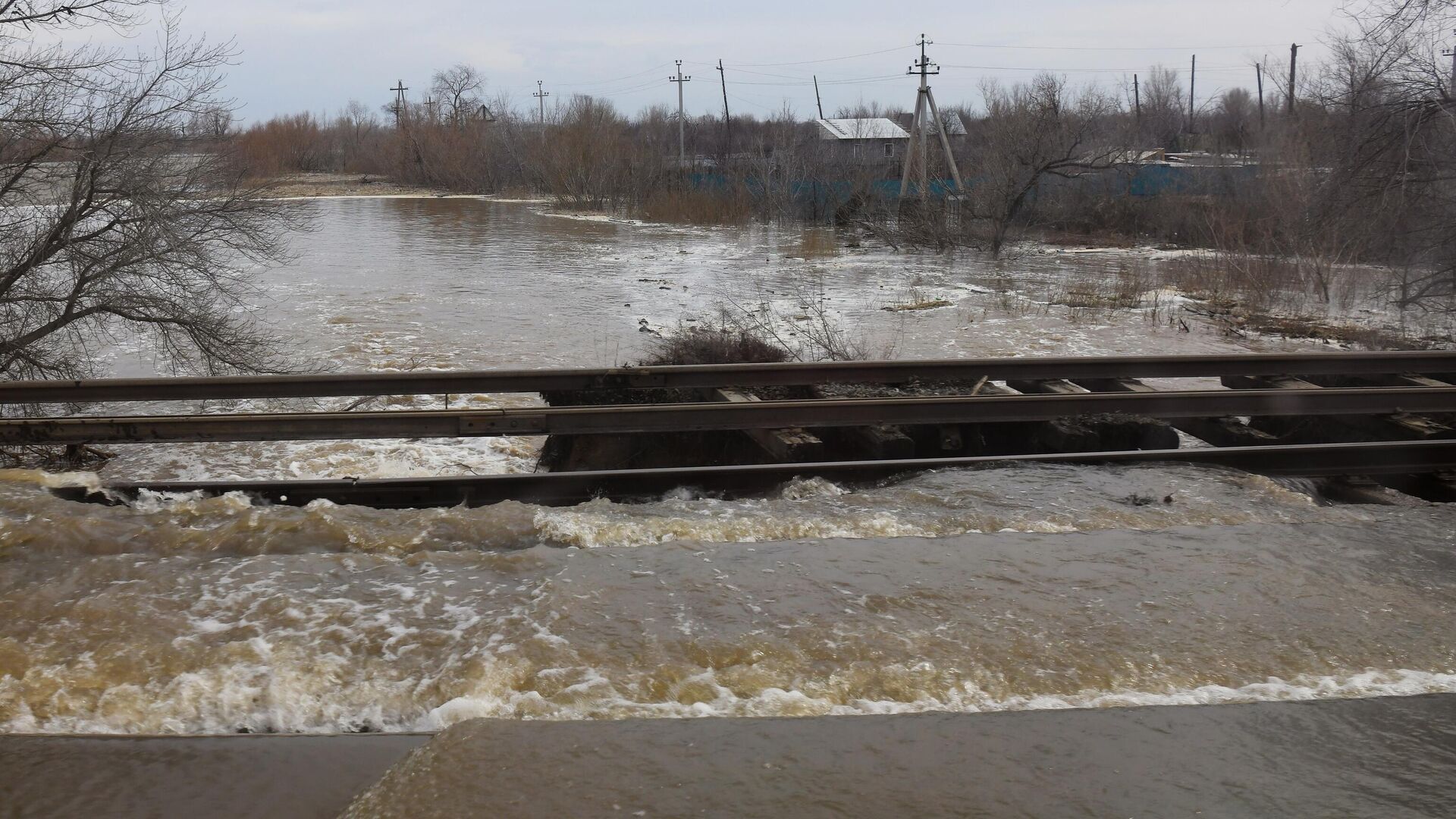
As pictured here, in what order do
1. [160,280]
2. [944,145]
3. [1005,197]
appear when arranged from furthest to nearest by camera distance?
1. [944,145]
2. [1005,197]
3. [160,280]

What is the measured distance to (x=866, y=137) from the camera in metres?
53.6

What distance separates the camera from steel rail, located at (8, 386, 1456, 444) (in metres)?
7.23

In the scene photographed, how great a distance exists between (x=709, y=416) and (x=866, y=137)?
48.5 m

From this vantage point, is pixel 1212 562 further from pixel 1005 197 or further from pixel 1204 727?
pixel 1005 197

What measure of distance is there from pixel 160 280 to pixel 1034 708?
10809 mm

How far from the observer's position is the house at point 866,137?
4769 cm

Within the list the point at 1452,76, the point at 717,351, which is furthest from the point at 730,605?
the point at 1452,76

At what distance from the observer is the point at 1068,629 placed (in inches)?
194

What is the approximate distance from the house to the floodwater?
39.4 metres

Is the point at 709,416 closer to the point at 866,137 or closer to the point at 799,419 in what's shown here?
the point at 799,419

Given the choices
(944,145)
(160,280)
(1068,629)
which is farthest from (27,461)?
(944,145)

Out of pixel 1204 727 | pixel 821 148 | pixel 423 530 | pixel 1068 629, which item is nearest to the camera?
pixel 1204 727

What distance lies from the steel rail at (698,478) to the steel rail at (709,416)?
1.37 ft

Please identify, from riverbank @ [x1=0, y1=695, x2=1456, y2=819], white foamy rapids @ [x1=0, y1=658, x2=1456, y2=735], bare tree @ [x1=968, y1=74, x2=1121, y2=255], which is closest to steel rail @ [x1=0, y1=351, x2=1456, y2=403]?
white foamy rapids @ [x1=0, y1=658, x2=1456, y2=735]
